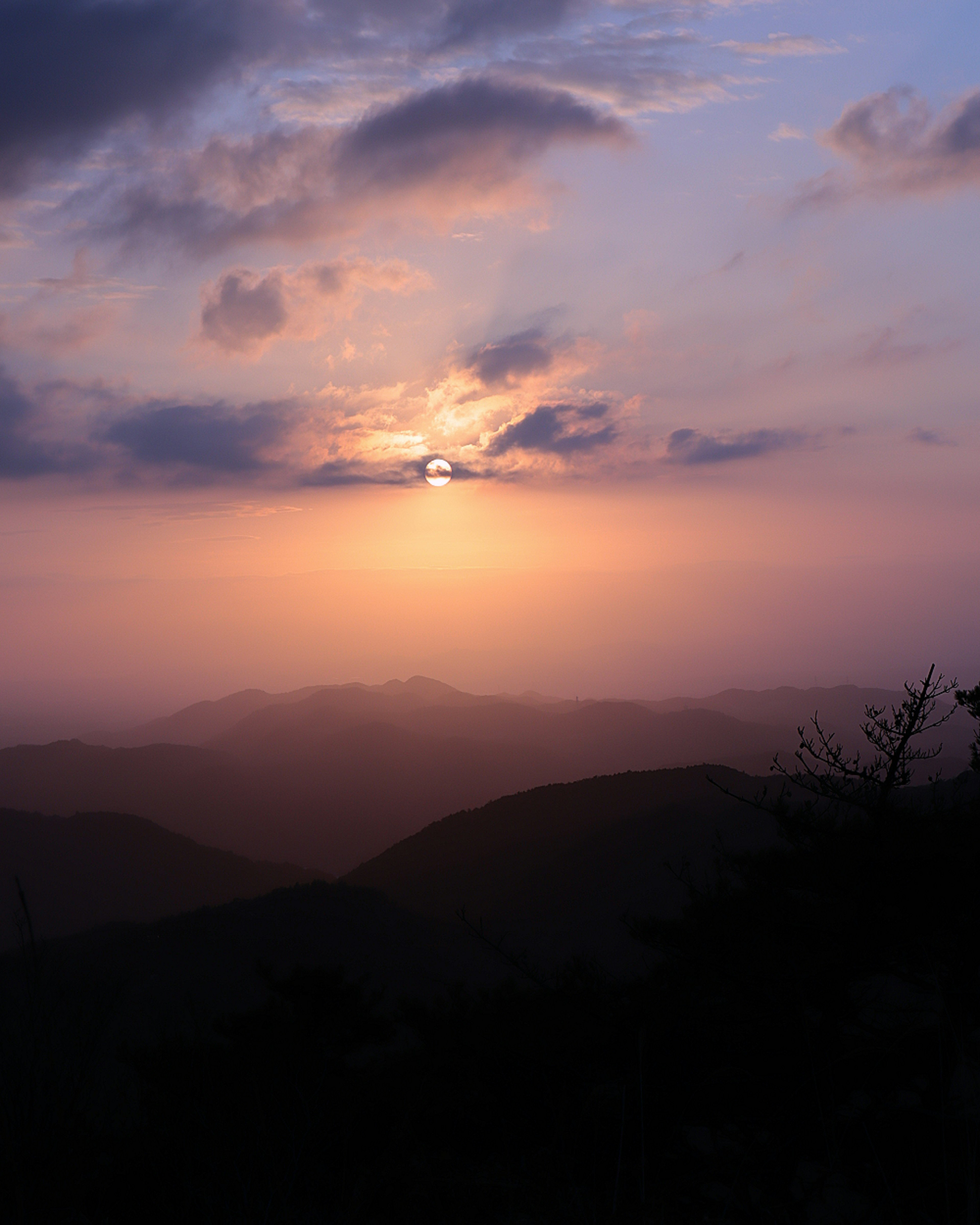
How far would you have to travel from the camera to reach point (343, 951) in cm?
3494

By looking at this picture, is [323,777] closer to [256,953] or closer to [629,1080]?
[256,953]

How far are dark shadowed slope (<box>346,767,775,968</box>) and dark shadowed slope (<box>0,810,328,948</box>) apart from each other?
17010 millimetres

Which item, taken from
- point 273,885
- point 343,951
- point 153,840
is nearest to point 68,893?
point 153,840

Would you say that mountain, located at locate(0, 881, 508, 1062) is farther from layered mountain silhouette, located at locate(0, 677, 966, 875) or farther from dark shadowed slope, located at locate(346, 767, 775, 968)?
layered mountain silhouette, located at locate(0, 677, 966, 875)

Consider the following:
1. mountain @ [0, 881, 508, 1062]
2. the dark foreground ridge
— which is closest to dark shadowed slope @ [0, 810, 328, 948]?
mountain @ [0, 881, 508, 1062]

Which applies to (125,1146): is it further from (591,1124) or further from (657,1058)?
(657,1058)

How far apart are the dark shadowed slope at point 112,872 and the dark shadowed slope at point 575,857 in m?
Result: 17.0

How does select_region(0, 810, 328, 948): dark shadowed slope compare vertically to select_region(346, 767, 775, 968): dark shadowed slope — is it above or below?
below

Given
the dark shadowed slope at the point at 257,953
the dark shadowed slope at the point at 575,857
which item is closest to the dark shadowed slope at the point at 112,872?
the dark shadowed slope at the point at 575,857

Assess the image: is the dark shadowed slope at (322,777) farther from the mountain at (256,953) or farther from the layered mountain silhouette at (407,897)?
the mountain at (256,953)

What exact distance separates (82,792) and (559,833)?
113 meters

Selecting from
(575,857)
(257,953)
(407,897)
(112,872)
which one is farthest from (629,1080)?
(112,872)

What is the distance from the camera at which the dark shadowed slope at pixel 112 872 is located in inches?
2472

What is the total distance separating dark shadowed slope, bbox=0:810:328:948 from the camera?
62.8 meters
